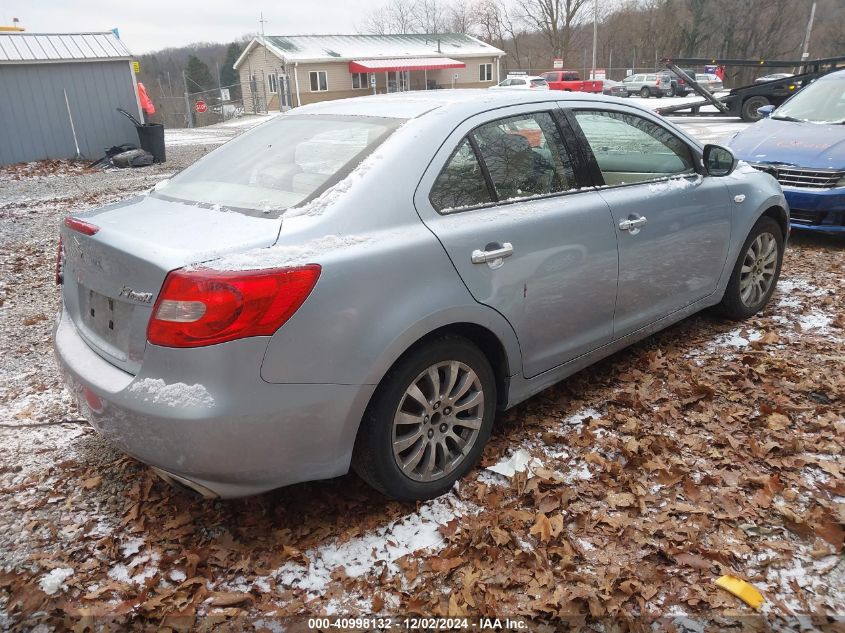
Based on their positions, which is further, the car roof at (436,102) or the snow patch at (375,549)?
Answer: the car roof at (436,102)

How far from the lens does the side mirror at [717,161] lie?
4113 mm

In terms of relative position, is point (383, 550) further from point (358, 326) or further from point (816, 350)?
point (816, 350)

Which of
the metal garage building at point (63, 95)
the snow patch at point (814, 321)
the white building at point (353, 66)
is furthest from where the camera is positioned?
the white building at point (353, 66)

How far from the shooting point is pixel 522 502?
280 cm

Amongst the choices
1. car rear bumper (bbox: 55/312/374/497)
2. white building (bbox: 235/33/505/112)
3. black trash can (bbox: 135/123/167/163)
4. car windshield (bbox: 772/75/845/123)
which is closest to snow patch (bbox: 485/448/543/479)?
car rear bumper (bbox: 55/312/374/497)

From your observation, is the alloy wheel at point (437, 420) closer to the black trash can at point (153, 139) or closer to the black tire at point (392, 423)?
the black tire at point (392, 423)

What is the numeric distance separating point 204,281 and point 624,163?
2607 mm

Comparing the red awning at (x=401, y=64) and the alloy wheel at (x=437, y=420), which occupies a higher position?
the red awning at (x=401, y=64)

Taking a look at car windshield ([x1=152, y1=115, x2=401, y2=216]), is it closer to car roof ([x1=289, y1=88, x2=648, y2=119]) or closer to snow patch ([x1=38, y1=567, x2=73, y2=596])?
car roof ([x1=289, y1=88, x2=648, y2=119])

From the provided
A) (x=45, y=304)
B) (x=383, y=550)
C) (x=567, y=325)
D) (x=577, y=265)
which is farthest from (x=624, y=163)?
(x=45, y=304)

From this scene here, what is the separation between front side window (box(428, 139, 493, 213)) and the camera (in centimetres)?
270

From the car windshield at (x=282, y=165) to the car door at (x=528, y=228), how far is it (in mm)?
384

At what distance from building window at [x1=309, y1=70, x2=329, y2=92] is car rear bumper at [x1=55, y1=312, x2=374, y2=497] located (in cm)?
4668

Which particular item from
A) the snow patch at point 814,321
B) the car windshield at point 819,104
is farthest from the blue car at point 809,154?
the snow patch at point 814,321
